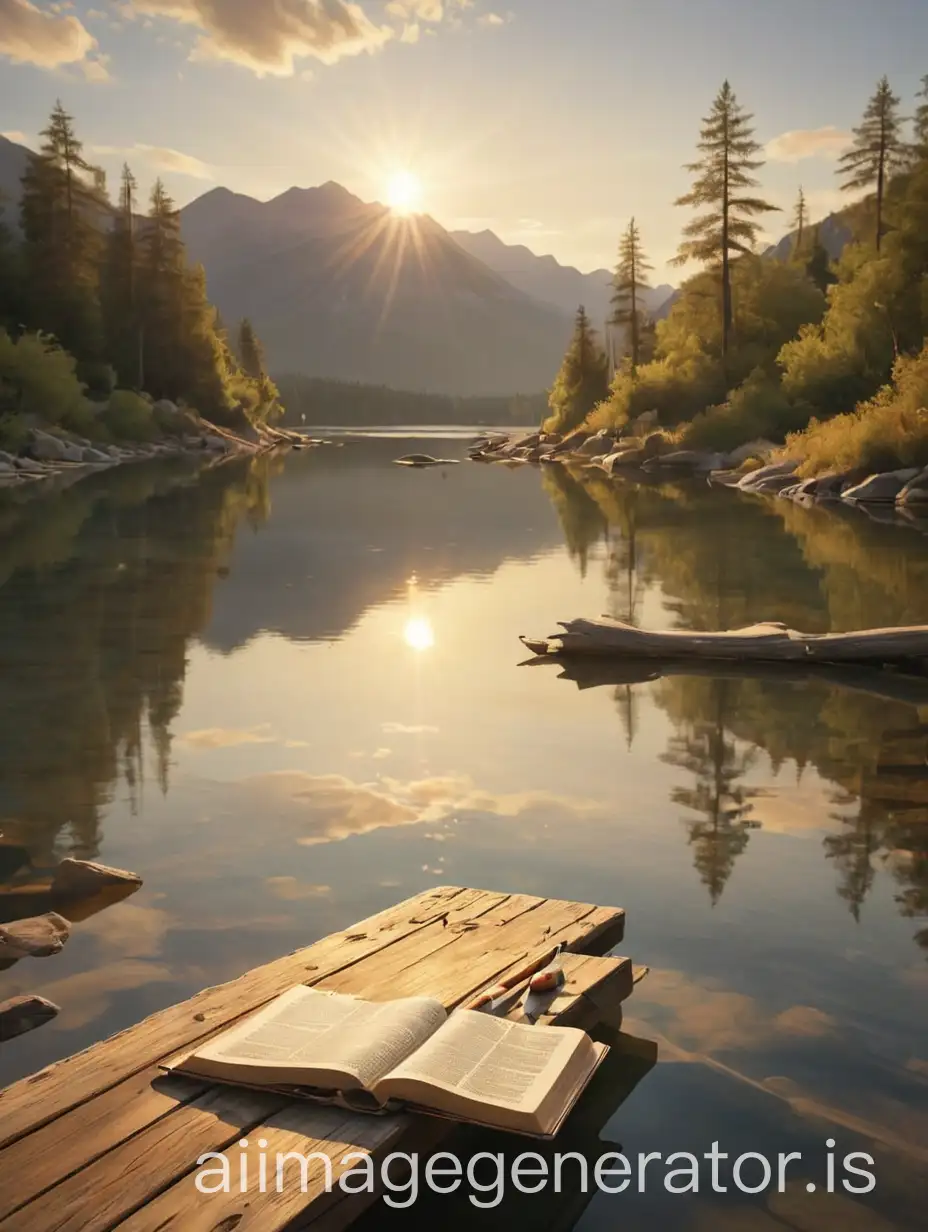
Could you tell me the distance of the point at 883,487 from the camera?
4172 centimetres

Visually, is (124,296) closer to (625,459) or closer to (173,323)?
(173,323)

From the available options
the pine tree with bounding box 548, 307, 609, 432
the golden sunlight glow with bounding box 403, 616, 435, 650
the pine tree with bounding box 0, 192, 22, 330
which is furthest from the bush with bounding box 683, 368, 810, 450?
the golden sunlight glow with bounding box 403, 616, 435, 650

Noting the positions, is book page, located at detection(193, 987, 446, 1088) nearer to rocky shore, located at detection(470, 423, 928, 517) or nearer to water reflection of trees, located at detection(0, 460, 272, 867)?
water reflection of trees, located at detection(0, 460, 272, 867)

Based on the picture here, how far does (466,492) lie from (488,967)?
44.0 metres

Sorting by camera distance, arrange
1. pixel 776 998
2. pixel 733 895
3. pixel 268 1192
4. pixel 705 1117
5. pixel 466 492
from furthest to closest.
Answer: pixel 466 492 < pixel 733 895 < pixel 776 998 < pixel 705 1117 < pixel 268 1192

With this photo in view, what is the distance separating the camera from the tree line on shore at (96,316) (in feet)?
218

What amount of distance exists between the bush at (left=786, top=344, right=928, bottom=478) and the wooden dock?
127ft

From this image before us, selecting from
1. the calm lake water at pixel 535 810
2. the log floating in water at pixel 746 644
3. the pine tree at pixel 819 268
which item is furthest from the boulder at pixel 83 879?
the pine tree at pixel 819 268

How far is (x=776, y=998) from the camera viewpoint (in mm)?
6590

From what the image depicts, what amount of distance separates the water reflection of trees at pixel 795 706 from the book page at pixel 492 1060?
319cm

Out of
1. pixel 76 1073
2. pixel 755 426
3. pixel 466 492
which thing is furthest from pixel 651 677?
pixel 755 426

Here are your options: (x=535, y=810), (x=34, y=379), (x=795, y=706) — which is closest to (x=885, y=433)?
(x=795, y=706)

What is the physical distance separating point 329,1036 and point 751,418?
58.8 metres

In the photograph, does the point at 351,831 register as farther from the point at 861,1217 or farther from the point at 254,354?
the point at 254,354
